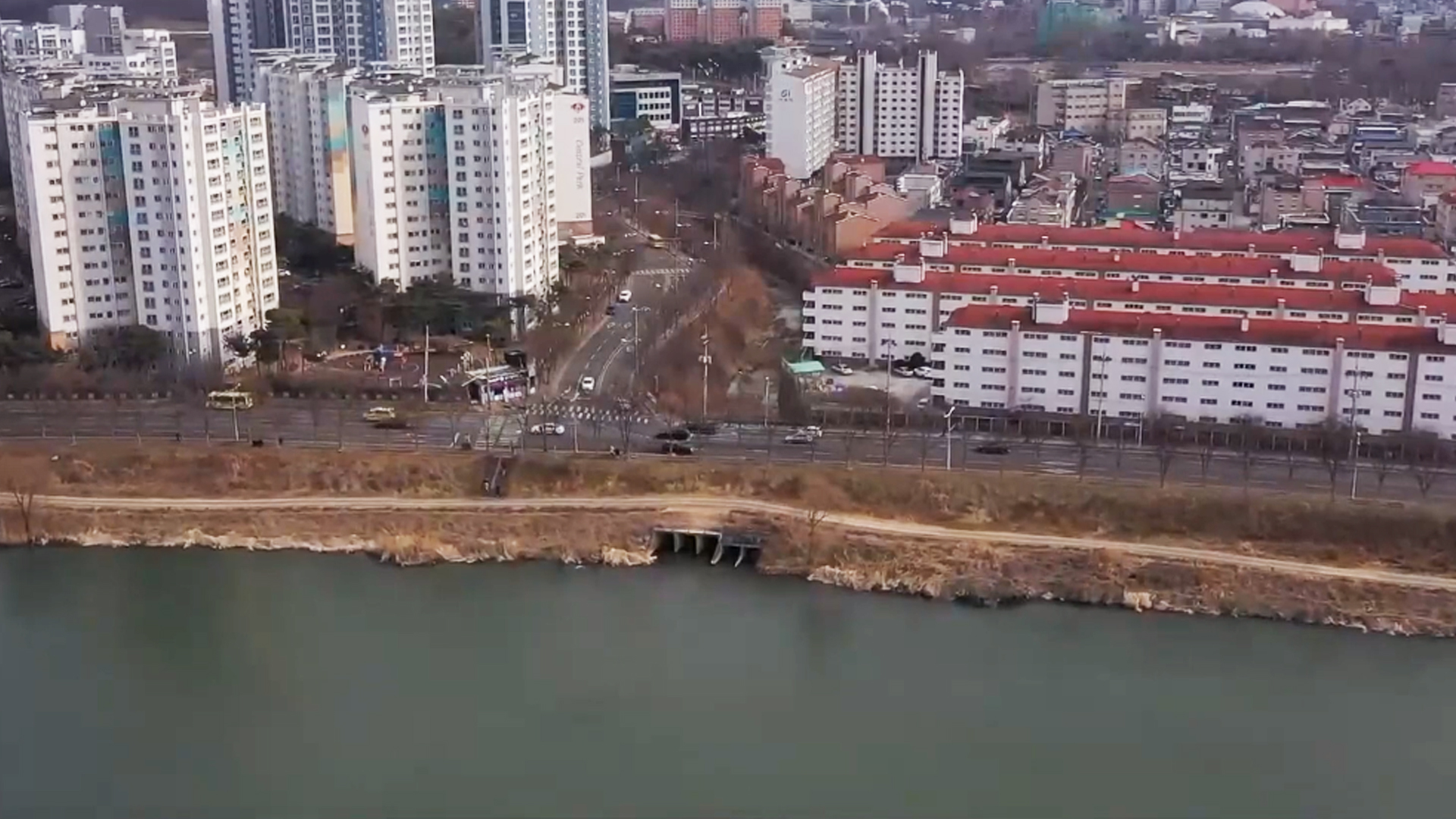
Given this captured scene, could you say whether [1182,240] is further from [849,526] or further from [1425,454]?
[849,526]

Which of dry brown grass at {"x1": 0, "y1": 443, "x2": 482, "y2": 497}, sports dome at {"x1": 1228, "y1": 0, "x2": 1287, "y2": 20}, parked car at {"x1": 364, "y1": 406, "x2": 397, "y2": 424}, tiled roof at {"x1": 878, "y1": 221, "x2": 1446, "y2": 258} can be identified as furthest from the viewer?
sports dome at {"x1": 1228, "y1": 0, "x2": 1287, "y2": 20}

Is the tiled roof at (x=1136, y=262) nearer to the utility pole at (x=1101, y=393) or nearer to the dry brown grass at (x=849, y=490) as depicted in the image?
the utility pole at (x=1101, y=393)

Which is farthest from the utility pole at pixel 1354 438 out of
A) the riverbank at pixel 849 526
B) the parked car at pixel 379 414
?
the parked car at pixel 379 414

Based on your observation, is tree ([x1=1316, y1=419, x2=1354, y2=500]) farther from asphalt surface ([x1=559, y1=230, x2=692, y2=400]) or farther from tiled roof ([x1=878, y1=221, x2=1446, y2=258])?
asphalt surface ([x1=559, y1=230, x2=692, y2=400])

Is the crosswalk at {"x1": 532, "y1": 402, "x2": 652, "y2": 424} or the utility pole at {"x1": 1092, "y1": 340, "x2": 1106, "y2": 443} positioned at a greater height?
the utility pole at {"x1": 1092, "y1": 340, "x2": 1106, "y2": 443}

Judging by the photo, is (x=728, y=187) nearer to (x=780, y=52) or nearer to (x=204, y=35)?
(x=780, y=52)

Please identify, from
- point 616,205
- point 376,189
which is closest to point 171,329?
point 376,189

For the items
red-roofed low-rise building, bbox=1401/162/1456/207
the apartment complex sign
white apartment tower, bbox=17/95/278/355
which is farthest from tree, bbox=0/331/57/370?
red-roofed low-rise building, bbox=1401/162/1456/207

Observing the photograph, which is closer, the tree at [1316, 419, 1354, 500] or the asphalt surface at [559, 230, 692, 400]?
the tree at [1316, 419, 1354, 500]
